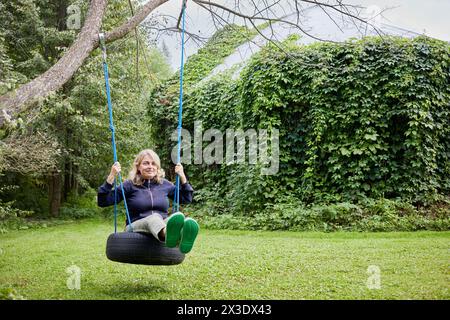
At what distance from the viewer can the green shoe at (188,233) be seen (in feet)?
11.0

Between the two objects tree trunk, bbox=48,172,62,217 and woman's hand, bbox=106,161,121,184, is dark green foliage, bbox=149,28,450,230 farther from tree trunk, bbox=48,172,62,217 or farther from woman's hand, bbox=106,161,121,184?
tree trunk, bbox=48,172,62,217

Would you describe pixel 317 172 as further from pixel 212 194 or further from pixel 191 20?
pixel 191 20

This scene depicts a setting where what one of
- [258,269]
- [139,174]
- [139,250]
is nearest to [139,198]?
[139,174]

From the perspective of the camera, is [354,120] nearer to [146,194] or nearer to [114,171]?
[146,194]

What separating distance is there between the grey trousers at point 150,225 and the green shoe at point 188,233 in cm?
23

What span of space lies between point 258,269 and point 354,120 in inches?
170

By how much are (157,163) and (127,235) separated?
812mm

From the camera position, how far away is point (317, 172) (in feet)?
27.9

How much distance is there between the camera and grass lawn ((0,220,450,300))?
152 inches

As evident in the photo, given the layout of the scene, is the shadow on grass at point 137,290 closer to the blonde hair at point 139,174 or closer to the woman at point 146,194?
the woman at point 146,194

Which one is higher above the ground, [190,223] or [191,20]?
[191,20]

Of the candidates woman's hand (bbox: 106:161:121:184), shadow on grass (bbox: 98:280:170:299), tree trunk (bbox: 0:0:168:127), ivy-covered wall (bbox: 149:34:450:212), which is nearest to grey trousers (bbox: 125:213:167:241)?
woman's hand (bbox: 106:161:121:184)
